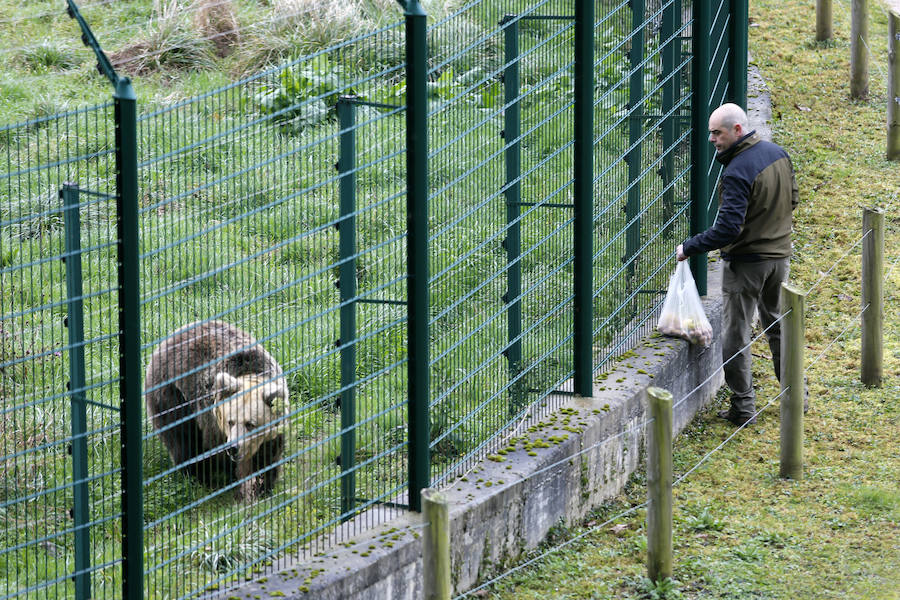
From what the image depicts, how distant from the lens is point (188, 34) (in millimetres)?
12523

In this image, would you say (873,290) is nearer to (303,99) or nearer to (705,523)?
(705,523)

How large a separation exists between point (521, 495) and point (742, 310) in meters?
2.69

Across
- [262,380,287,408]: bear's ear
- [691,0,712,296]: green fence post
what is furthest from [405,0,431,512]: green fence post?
[691,0,712,296]: green fence post

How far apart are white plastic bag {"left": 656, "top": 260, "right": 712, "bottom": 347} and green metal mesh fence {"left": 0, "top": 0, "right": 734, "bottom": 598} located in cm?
22

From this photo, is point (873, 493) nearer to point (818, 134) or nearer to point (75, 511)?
point (75, 511)

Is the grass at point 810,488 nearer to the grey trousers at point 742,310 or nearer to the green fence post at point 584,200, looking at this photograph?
the grey trousers at point 742,310

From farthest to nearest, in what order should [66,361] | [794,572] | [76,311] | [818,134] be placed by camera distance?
1. [818,134]
2. [66,361]
3. [794,572]
4. [76,311]

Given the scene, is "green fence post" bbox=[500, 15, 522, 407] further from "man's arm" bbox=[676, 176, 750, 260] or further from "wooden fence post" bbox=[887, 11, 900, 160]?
"wooden fence post" bbox=[887, 11, 900, 160]

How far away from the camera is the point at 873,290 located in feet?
28.5

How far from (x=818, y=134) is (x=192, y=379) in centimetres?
846

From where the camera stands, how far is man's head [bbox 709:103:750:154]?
8102mm

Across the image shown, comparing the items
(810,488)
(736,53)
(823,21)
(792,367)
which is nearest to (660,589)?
(810,488)

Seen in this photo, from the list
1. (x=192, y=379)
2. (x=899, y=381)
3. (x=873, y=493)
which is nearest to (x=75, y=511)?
(x=192, y=379)

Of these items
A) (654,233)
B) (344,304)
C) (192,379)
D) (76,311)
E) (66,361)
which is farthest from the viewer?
(654,233)
